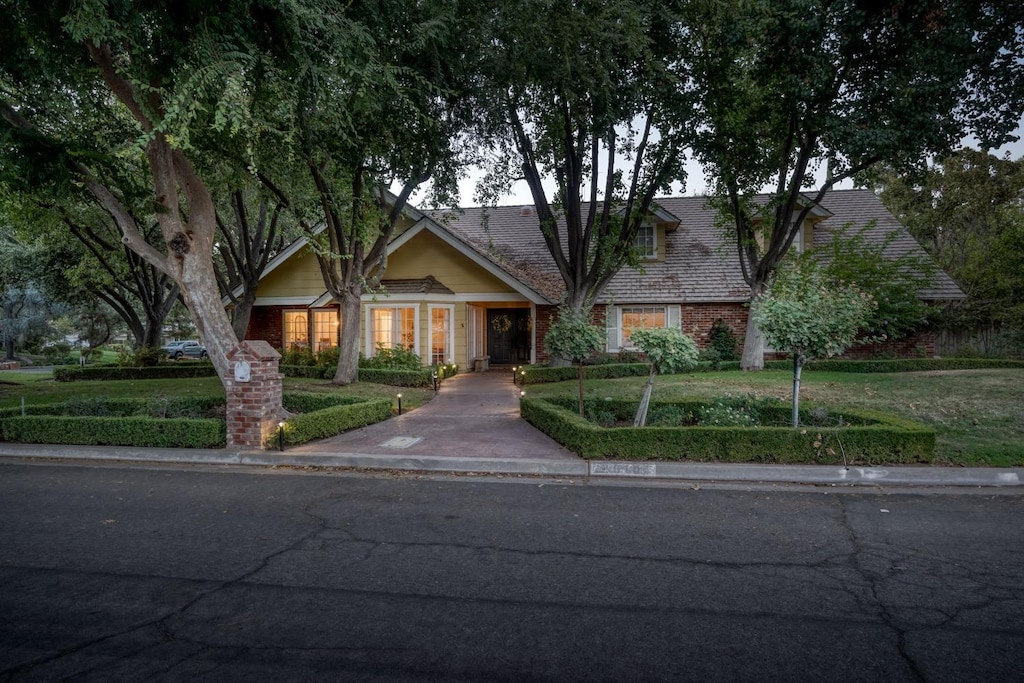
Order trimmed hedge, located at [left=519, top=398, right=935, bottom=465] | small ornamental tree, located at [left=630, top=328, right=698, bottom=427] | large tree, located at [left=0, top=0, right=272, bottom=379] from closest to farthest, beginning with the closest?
trimmed hedge, located at [left=519, top=398, right=935, bottom=465] → large tree, located at [left=0, top=0, right=272, bottom=379] → small ornamental tree, located at [left=630, top=328, right=698, bottom=427]

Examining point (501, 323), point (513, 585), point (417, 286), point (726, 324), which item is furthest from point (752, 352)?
point (513, 585)

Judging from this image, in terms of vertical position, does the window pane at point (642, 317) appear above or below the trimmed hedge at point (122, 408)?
above

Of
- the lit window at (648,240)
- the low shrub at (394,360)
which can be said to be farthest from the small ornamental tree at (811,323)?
the lit window at (648,240)

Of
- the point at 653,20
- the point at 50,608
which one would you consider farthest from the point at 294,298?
the point at 50,608

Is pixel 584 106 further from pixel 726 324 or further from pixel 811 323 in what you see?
pixel 726 324

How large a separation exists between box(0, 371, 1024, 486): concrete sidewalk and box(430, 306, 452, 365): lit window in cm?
940

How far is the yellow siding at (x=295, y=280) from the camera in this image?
23.1 meters

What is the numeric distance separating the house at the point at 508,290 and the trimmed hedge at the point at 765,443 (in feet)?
38.5

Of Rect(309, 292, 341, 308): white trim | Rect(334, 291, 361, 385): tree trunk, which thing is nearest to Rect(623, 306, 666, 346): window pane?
Rect(334, 291, 361, 385): tree trunk

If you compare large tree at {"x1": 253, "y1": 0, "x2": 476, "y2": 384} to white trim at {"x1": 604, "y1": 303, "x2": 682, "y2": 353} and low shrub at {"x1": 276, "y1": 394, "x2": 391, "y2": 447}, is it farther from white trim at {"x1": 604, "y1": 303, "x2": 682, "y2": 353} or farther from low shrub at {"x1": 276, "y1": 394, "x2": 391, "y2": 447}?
white trim at {"x1": 604, "y1": 303, "x2": 682, "y2": 353}

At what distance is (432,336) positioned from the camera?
2083cm

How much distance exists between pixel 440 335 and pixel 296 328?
703 cm

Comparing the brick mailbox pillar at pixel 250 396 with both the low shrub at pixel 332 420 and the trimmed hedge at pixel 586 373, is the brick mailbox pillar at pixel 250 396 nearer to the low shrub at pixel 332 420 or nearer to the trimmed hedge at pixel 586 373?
the low shrub at pixel 332 420

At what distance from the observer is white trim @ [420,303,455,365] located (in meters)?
20.3
